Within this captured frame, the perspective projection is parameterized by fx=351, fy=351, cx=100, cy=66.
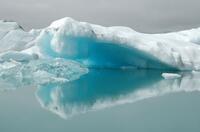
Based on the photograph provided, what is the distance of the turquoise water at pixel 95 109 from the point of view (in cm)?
350

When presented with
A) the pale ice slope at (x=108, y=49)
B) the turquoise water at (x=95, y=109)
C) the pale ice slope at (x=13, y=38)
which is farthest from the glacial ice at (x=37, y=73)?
the pale ice slope at (x=13, y=38)

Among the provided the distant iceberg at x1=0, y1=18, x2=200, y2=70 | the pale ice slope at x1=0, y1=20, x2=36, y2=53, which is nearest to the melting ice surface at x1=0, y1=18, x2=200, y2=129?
the distant iceberg at x1=0, y1=18, x2=200, y2=70

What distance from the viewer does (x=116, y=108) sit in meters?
4.57

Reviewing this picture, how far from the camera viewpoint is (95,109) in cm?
452

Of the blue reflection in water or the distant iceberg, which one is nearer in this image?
the blue reflection in water

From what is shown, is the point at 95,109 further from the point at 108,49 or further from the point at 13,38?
Result: the point at 13,38

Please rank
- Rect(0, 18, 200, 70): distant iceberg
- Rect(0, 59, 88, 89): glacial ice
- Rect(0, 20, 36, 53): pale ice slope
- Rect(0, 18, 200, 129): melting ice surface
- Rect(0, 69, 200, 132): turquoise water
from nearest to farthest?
1. Rect(0, 69, 200, 132): turquoise water
2. Rect(0, 18, 200, 129): melting ice surface
3. Rect(0, 59, 88, 89): glacial ice
4. Rect(0, 18, 200, 70): distant iceberg
5. Rect(0, 20, 36, 53): pale ice slope

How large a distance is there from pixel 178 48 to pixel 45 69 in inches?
214

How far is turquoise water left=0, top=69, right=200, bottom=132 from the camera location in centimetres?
350

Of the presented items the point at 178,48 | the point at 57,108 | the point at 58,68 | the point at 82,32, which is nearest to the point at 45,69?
the point at 58,68

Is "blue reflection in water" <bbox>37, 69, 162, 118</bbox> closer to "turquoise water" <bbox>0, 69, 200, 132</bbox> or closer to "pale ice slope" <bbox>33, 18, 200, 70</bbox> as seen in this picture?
"turquoise water" <bbox>0, 69, 200, 132</bbox>

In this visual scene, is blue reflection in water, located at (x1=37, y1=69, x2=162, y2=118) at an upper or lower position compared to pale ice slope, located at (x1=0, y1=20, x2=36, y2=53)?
upper

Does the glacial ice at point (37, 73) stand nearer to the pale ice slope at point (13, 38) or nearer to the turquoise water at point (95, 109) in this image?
the turquoise water at point (95, 109)

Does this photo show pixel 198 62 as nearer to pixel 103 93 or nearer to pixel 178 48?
pixel 178 48
